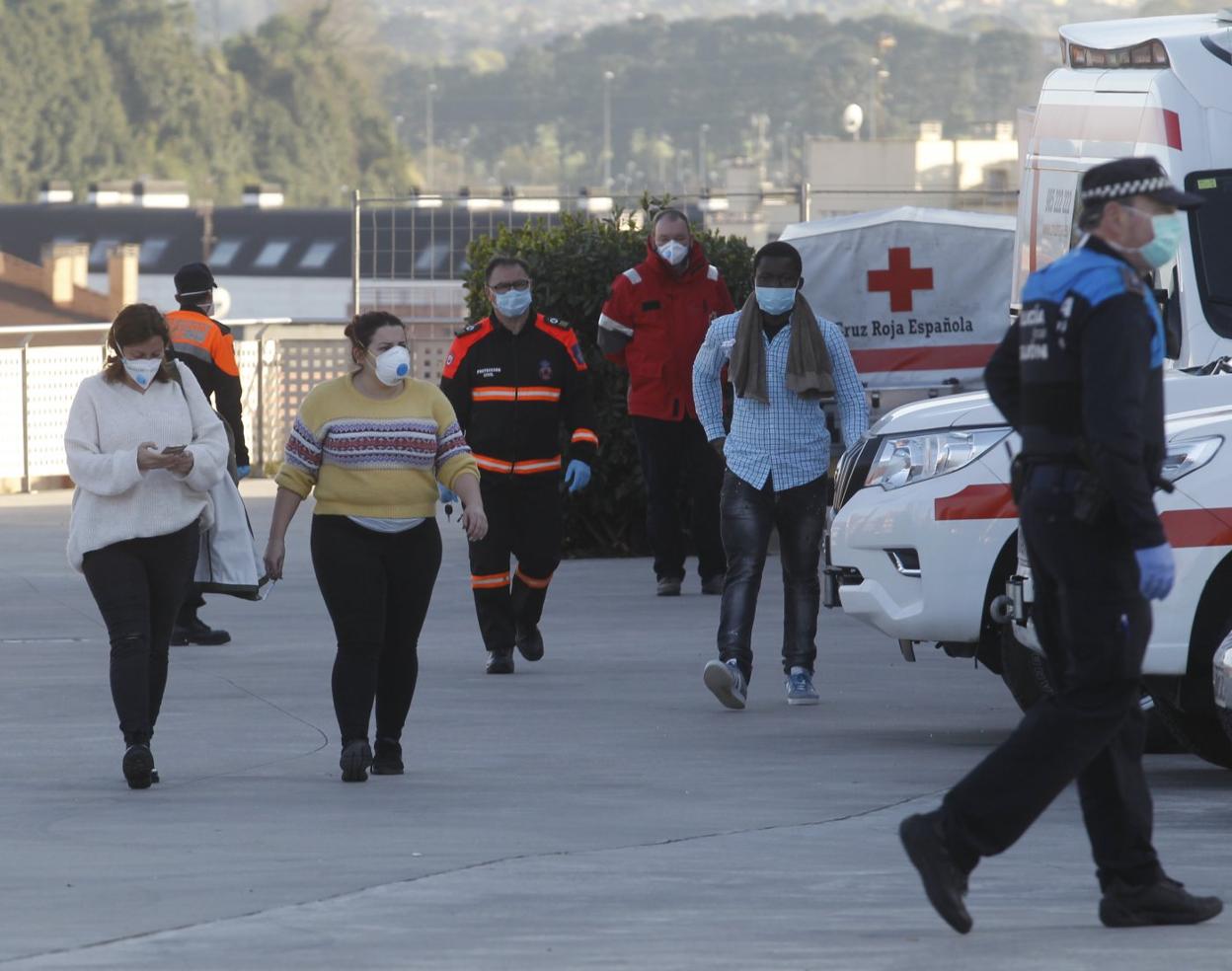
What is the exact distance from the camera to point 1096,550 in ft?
20.3

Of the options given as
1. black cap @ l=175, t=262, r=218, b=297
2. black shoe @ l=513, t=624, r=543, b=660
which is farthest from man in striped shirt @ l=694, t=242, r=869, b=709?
black cap @ l=175, t=262, r=218, b=297

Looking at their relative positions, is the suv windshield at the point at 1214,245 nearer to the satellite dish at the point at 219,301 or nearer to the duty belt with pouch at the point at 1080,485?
the duty belt with pouch at the point at 1080,485

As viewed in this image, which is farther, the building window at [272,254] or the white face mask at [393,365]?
the building window at [272,254]

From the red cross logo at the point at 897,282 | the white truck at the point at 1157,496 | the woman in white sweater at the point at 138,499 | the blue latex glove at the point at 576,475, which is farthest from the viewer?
the red cross logo at the point at 897,282

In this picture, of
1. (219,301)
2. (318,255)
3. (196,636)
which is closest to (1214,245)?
(196,636)

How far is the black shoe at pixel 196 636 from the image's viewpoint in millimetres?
12922

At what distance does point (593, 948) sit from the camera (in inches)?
243

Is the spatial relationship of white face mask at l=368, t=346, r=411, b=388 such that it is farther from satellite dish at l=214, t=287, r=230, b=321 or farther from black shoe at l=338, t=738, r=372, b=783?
satellite dish at l=214, t=287, r=230, b=321

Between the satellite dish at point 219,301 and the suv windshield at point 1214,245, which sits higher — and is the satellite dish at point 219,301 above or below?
below

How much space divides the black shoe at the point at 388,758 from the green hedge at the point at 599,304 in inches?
298

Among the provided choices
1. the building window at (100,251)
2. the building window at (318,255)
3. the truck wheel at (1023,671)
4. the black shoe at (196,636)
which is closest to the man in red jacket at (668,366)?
the black shoe at (196,636)

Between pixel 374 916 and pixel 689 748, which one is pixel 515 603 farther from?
pixel 374 916

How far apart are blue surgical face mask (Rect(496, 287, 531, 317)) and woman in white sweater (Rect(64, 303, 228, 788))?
2892mm

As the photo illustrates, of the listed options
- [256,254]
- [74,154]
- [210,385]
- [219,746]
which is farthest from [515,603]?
[74,154]
